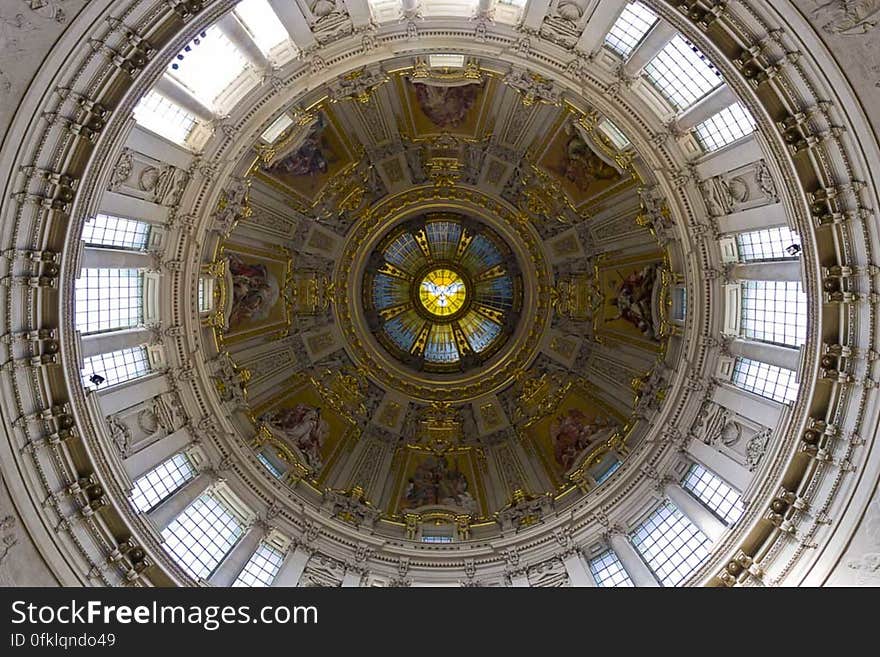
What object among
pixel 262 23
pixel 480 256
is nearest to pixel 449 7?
pixel 262 23

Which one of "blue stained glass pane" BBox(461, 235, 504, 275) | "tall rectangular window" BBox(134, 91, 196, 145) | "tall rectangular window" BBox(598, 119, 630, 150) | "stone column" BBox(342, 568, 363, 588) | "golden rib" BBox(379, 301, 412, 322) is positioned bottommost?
"stone column" BBox(342, 568, 363, 588)

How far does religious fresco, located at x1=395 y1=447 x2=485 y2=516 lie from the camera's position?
113ft

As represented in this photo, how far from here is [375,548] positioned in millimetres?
29641

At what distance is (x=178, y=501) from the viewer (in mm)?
25297

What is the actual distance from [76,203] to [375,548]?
1898 centimetres

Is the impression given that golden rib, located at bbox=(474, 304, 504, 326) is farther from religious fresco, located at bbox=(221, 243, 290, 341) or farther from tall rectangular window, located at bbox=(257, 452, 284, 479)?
tall rectangular window, located at bbox=(257, 452, 284, 479)

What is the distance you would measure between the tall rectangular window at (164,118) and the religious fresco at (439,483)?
68.2ft

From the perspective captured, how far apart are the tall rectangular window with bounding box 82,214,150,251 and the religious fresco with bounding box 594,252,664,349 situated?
22.7m

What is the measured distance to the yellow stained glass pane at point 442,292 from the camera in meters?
40.9

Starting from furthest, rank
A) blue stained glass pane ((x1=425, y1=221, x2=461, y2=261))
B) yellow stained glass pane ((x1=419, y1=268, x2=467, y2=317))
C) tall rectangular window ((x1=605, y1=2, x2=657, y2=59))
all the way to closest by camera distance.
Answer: yellow stained glass pane ((x1=419, y1=268, x2=467, y2=317)) < blue stained glass pane ((x1=425, y1=221, x2=461, y2=261)) < tall rectangular window ((x1=605, y1=2, x2=657, y2=59))

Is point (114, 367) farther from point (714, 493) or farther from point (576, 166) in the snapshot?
point (576, 166)

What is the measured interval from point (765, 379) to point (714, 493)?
4847 mm

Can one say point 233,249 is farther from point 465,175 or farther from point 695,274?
point 695,274

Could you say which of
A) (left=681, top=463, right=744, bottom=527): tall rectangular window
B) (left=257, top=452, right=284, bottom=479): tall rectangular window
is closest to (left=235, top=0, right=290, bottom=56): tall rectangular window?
(left=257, top=452, right=284, bottom=479): tall rectangular window
